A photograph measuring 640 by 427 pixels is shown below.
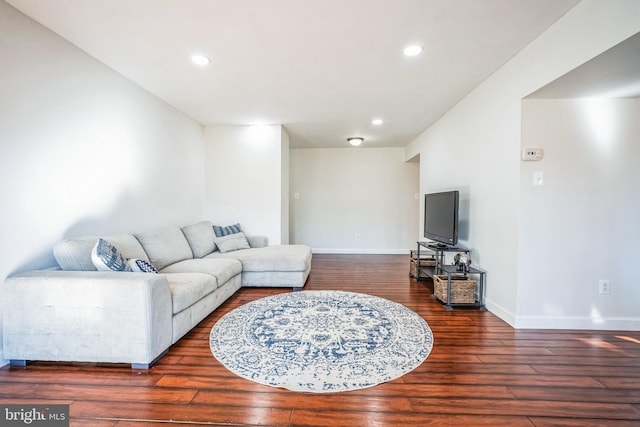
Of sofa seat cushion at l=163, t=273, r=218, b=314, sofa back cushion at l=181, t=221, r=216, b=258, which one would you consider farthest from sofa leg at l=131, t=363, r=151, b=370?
sofa back cushion at l=181, t=221, r=216, b=258

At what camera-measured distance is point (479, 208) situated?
10.5 feet

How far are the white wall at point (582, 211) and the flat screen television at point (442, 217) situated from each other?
33.6 inches

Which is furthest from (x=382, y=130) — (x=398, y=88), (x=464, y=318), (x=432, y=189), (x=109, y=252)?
(x=109, y=252)

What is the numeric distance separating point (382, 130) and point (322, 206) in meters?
2.45

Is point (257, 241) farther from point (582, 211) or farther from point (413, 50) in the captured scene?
point (582, 211)

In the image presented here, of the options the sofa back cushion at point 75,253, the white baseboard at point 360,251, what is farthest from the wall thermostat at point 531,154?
the white baseboard at point 360,251

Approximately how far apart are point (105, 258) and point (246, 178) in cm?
287

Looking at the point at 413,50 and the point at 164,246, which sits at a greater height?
the point at 413,50

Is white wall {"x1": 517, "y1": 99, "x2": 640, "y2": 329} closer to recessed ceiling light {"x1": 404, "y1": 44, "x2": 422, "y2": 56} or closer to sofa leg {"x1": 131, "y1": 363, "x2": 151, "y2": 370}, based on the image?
recessed ceiling light {"x1": 404, "y1": 44, "x2": 422, "y2": 56}

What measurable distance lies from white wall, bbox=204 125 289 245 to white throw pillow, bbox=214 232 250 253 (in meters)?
0.47

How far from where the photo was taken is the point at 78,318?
1929mm

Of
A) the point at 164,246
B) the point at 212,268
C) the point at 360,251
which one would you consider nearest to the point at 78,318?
the point at 212,268

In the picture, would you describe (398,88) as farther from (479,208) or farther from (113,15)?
(113,15)
